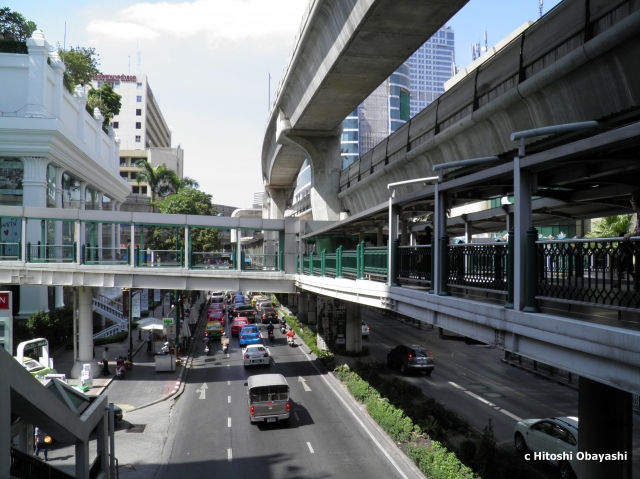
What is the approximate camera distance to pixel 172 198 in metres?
59.1

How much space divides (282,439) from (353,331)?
13166 millimetres

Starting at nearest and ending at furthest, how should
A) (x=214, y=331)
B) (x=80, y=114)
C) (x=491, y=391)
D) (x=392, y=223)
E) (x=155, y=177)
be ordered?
(x=392, y=223)
(x=491, y=391)
(x=214, y=331)
(x=80, y=114)
(x=155, y=177)

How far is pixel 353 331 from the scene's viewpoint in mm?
31953

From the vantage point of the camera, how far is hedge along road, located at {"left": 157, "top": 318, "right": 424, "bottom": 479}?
16.4 meters

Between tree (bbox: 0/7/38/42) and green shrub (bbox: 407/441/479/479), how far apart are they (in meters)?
44.8

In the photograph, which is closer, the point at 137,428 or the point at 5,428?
the point at 5,428

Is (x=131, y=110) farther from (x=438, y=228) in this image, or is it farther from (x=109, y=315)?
(x=438, y=228)

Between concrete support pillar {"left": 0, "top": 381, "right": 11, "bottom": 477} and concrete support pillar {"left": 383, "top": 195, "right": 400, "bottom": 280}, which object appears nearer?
concrete support pillar {"left": 0, "top": 381, "right": 11, "bottom": 477}

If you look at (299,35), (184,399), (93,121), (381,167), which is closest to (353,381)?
(184,399)

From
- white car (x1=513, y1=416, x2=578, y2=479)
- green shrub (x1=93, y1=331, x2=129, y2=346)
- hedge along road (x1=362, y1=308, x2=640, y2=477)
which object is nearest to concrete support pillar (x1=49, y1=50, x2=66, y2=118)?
green shrub (x1=93, y1=331, x2=129, y2=346)

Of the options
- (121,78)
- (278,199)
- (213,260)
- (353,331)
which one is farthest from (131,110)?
(353,331)

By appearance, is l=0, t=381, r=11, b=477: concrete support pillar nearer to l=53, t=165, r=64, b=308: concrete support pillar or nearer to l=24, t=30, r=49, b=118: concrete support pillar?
l=53, t=165, r=64, b=308: concrete support pillar

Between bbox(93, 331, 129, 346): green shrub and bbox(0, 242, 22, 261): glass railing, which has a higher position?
bbox(0, 242, 22, 261): glass railing

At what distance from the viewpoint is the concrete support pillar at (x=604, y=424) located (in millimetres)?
10844
